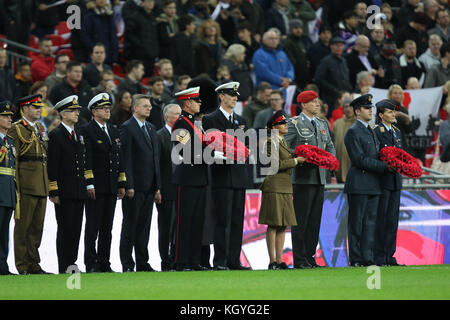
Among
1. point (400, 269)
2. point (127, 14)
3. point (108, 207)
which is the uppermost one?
point (127, 14)

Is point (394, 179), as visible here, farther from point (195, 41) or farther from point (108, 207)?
point (195, 41)

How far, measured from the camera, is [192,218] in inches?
486

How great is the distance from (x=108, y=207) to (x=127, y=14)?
700cm

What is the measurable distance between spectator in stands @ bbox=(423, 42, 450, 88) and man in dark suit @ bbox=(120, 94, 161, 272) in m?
8.91

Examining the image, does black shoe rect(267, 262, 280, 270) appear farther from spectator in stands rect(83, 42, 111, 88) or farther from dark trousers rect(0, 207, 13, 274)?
spectator in stands rect(83, 42, 111, 88)

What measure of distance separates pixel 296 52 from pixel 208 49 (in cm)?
240

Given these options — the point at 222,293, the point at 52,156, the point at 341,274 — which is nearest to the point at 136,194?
the point at 52,156

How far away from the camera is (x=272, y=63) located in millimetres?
19016

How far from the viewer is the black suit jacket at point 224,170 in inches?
484

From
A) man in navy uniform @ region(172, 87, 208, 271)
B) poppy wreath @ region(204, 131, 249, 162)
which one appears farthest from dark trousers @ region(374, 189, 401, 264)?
man in navy uniform @ region(172, 87, 208, 271)

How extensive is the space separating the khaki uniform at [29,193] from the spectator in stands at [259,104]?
550 centimetres

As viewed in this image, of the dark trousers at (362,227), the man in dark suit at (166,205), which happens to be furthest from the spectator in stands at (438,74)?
the man in dark suit at (166,205)

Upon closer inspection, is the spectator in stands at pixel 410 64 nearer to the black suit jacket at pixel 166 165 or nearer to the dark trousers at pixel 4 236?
the black suit jacket at pixel 166 165

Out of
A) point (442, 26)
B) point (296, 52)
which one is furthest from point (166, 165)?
point (442, 26)
